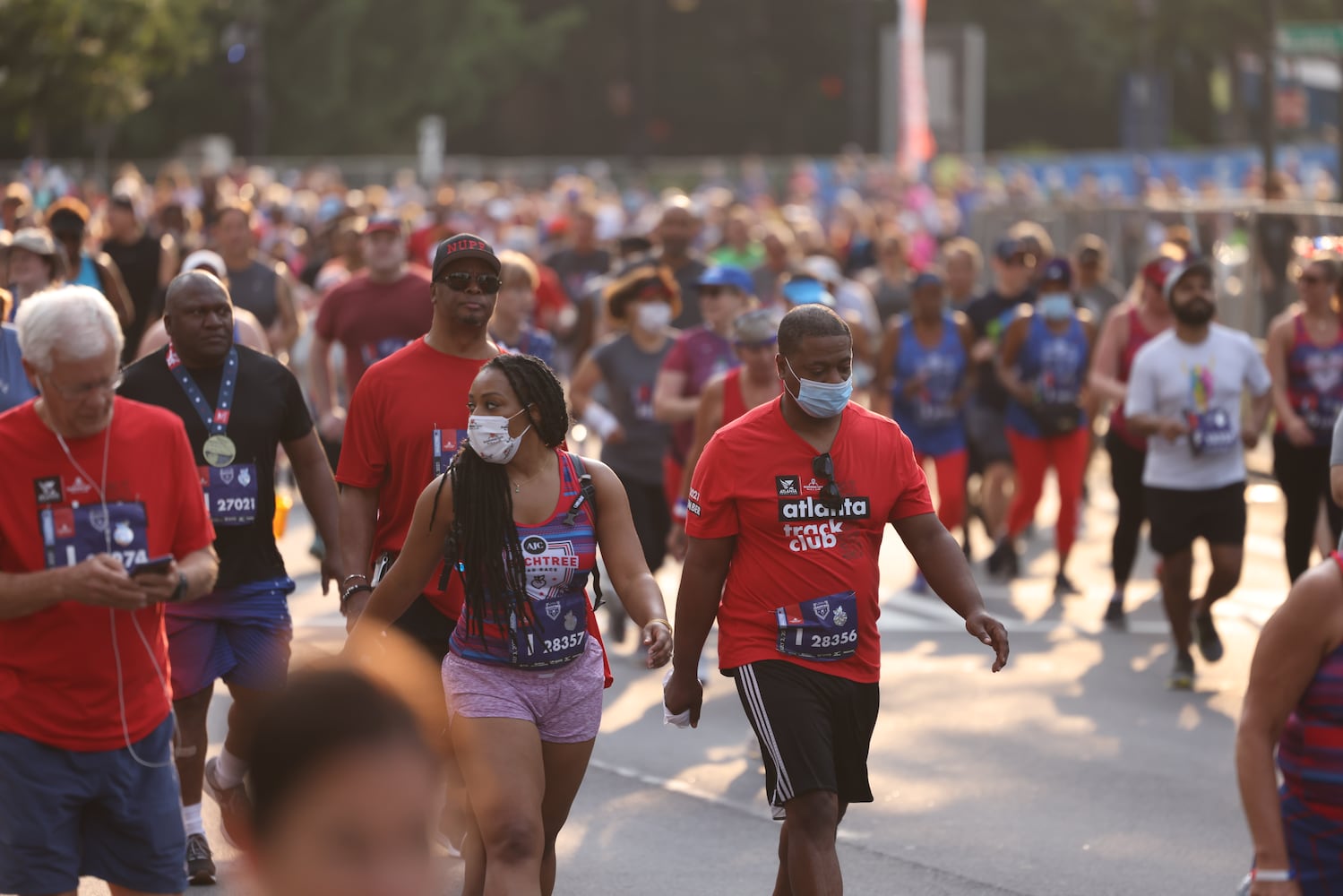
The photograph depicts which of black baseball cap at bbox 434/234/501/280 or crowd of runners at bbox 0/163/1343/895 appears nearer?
crowd of runners at bbox 0/163/1343/895

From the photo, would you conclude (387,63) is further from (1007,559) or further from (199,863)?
(199,863)

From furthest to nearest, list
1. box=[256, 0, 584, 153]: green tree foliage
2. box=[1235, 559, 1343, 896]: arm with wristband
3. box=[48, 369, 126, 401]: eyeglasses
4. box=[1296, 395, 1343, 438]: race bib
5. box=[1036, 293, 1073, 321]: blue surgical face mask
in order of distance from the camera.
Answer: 1. box=[256, 0, 584, 153]: green tree foliage
2. box=[1036, 293, 1073, 321]: blue surgical face mask
3. box=[1296, 395, 1343, 438]: race bib
4. box=[48, 369, 126, 401]: eyeglasses
5. box=[1235, 559, 1343, 896]: arm with wristband

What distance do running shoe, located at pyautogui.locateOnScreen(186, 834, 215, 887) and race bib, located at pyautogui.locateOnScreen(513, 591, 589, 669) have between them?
187cm

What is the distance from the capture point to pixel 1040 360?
12.2m

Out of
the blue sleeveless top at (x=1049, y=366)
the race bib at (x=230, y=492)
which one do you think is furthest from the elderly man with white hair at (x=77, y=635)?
the blue sleeveless top at (x=1049, y=366)

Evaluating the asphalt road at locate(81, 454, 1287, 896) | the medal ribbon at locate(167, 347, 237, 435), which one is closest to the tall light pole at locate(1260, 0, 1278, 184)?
the asphalt road at locate(81, 454, 1287, 896)

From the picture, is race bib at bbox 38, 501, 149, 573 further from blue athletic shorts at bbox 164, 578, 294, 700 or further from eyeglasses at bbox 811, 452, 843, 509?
eyeglasses at bbox 811, 452, 843, 509

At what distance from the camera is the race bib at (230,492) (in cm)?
643

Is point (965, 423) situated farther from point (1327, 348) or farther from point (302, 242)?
point (302, 242)

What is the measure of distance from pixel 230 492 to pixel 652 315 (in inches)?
160

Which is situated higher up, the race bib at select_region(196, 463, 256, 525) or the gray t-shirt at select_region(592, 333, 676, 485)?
the race bib at select_region(196, 463, 256, 525)

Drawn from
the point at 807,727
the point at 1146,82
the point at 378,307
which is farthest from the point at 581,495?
the point at 1146,82

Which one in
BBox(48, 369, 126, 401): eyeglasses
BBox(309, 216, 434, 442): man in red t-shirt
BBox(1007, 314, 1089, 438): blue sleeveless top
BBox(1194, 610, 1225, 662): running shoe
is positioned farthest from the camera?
BBox(1007, 314, 1089, 438): blue sleeveless top

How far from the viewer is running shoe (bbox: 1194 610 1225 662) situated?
10.2m
